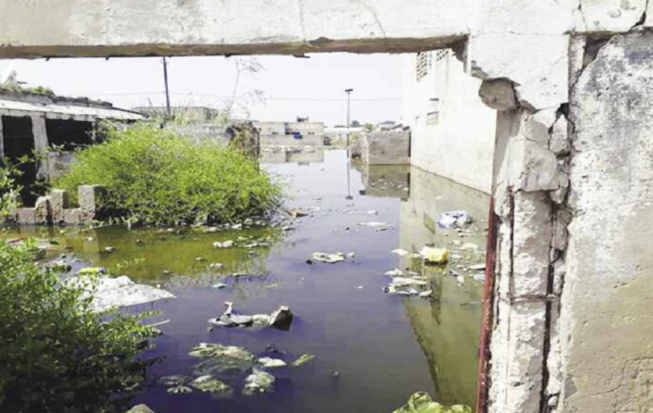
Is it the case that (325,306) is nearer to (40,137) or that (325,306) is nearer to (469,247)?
(469,247)

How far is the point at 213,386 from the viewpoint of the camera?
3078 mm

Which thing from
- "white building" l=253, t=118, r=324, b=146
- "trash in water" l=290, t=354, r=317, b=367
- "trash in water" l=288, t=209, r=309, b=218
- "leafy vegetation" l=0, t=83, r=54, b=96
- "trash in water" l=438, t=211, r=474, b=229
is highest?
"leafy vegetation" l=0, t=83, r=54, b=96

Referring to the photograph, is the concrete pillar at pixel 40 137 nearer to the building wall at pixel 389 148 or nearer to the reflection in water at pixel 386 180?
the reflection in water at pixel 386 180

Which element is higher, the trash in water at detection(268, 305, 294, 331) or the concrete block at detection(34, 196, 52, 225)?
the concrete block at detection(34, 196, 52, 225)

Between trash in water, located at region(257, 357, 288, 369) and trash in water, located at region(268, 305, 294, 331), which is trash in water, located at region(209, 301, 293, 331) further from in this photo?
trash in water, located at region(257, 357, 288, 369)

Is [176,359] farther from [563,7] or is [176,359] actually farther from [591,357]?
[563,7]

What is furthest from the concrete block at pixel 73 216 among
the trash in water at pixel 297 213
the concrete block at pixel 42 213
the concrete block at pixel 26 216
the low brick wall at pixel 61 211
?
the trash in water at pixel 297 213

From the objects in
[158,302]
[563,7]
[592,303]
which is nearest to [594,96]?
[563,7]

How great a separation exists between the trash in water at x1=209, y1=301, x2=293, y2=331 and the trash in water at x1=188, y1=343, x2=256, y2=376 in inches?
14.4

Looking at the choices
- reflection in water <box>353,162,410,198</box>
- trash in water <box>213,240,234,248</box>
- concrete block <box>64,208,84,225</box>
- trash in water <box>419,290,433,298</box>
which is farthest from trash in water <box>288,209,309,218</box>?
trash in water <box>419,290,433,298</box>

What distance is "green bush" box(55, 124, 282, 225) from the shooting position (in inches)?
313

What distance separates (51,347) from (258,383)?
1.22 meters

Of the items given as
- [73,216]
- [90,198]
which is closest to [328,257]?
[90,198]

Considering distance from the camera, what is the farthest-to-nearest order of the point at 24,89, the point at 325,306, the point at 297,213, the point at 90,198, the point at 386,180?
the point at 386,180 → the point at 24,89 → the point at 297,213 → the point at 90,198 → the point at 325,306
